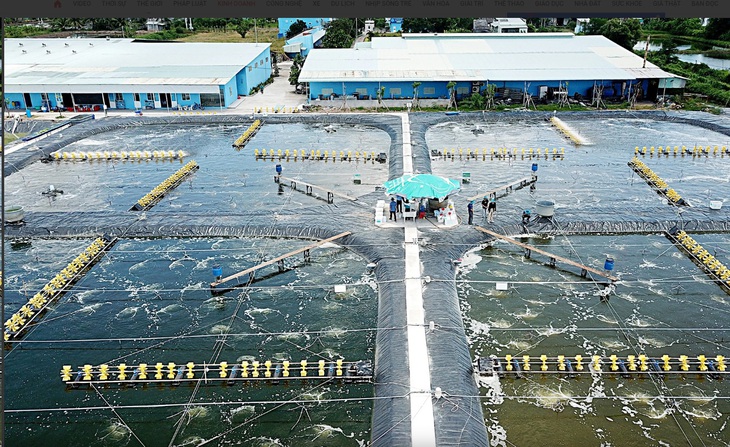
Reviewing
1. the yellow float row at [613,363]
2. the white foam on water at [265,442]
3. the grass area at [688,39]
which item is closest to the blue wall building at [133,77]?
the white foam on water at [265,442]

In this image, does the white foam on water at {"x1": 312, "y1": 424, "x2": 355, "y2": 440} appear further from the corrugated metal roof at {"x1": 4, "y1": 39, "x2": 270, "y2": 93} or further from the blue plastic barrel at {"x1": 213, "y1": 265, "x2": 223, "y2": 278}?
the corrugated metal roof at {"x1": 4, "y1": 39, "x2": 270, "y2": 93}

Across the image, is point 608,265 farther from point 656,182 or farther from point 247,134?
point 247,134

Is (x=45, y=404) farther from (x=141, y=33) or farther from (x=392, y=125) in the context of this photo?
(x=141, y=33)

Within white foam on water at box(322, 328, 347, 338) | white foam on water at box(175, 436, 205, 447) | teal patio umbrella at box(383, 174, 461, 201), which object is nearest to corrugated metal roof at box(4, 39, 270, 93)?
teal patio umbrella at box(383, 174, 461, 201)

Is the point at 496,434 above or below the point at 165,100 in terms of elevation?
below

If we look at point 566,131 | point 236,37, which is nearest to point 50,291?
point 566,131

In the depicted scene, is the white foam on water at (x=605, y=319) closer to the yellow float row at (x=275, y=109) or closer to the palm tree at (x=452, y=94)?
the palm tree at (x=452, y=94)

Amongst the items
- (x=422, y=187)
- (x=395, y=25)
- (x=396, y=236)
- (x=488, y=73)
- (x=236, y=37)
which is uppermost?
(x=395, y=25)
